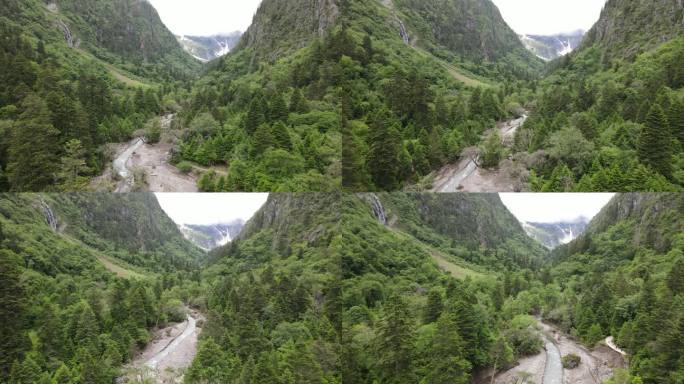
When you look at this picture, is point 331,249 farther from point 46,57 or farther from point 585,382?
point 46,57

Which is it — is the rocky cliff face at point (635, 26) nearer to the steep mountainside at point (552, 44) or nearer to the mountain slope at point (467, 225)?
the steep mountainside at point (552, 44)

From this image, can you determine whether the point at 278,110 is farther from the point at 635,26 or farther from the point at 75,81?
the point at 635,26

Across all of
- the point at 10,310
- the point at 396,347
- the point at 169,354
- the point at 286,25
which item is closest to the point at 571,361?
the point at 396,347

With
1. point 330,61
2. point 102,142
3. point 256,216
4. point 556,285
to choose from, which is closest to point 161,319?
point 256,216

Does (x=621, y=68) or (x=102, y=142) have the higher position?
(x=621, y=68)

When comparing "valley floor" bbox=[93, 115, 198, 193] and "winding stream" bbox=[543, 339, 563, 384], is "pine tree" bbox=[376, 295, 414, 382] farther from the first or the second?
"valley floor" bbox=[93, 115, 198, 193]

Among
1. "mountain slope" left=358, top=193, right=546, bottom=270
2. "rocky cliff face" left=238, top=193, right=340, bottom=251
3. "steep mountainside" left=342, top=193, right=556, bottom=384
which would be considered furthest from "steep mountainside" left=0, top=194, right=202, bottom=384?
"mountain slope" left=358, top=193, right=546, bottom=270
